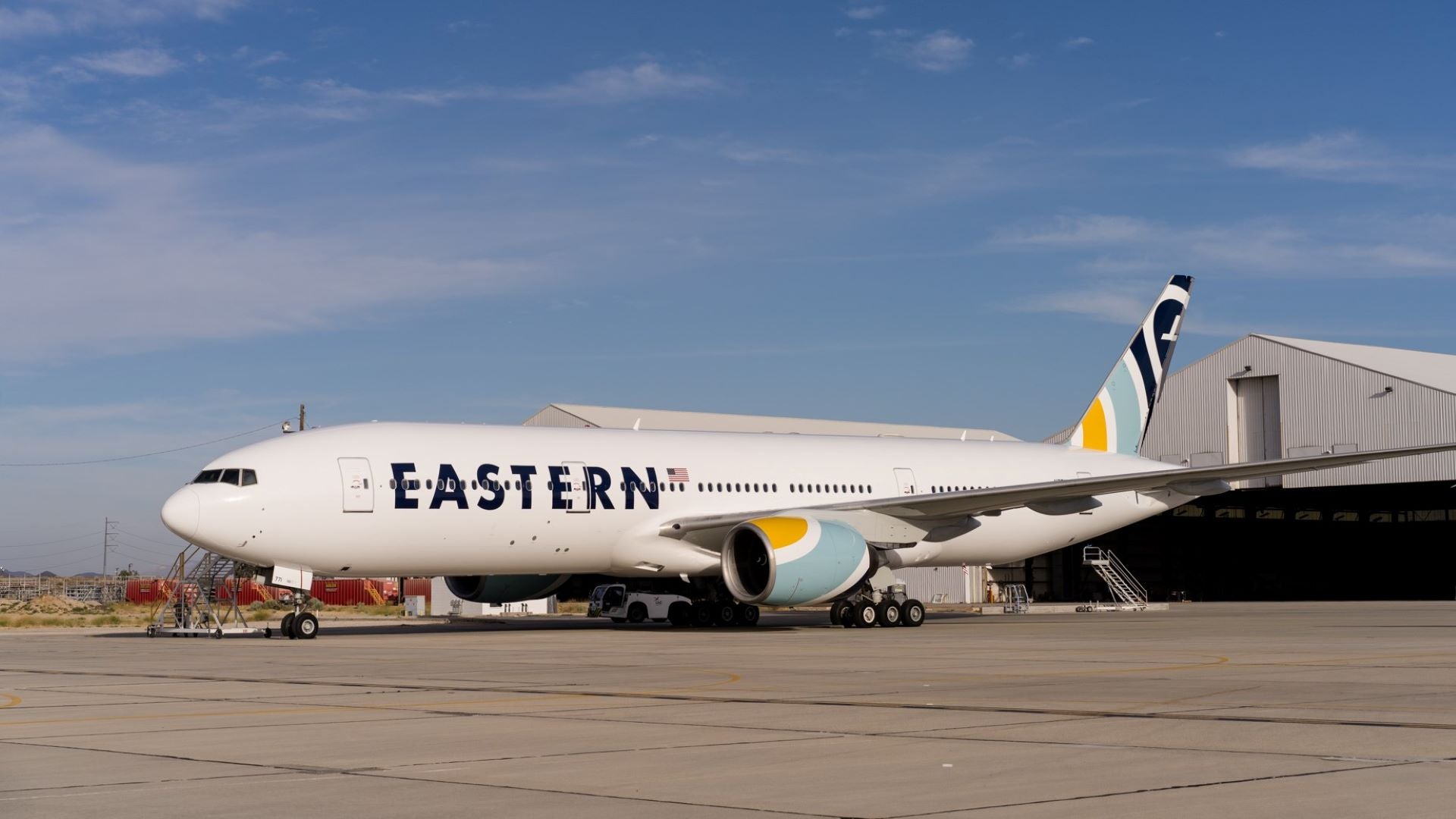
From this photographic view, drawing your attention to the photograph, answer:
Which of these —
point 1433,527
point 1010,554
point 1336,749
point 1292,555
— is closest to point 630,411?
point 1010,554

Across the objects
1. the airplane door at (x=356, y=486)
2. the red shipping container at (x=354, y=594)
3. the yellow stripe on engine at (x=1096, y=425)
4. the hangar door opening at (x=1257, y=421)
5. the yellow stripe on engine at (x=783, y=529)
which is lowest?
the red shipping container at (x=354, y=594)

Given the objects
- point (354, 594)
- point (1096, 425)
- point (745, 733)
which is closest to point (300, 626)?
point (745, 733)

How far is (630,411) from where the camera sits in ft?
183

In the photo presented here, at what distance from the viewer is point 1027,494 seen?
2747 cm

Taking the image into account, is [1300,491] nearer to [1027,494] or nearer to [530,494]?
[1027,494]

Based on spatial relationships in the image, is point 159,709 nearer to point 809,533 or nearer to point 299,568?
point 299,568

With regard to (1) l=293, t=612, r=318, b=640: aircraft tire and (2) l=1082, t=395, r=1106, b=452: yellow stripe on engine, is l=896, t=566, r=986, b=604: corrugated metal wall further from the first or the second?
(1) l=293, t=612, r=318, b=640: aircraft tire

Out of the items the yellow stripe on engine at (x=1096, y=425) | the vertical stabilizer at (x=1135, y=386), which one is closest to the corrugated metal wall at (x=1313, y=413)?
the vertical stabilizer at (x=1135, y=386)

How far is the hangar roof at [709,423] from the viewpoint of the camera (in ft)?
172

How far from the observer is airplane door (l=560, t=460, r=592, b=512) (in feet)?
86.4

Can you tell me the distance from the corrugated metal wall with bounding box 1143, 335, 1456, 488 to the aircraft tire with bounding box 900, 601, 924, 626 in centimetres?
2278

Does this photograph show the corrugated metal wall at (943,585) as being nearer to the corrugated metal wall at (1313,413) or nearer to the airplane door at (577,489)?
the corrugated metal wall at (1313,413)

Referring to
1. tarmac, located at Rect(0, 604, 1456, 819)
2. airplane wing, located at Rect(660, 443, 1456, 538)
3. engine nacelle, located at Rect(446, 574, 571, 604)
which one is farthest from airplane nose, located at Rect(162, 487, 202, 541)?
airplane wing, located at Rect(660, 443, 1456, 538)

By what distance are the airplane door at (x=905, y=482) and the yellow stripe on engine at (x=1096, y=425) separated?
6.57m
